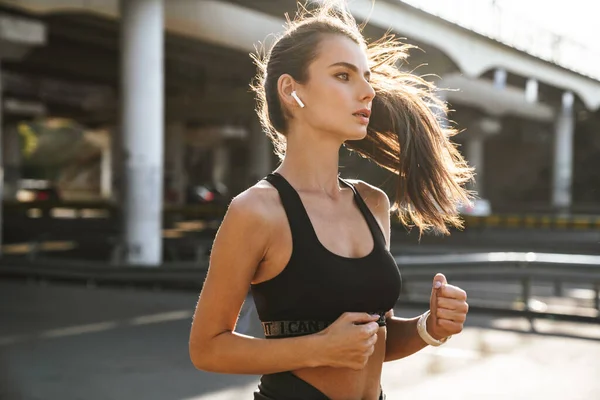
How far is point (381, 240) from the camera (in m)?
2.48

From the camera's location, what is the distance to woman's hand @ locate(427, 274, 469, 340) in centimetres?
237

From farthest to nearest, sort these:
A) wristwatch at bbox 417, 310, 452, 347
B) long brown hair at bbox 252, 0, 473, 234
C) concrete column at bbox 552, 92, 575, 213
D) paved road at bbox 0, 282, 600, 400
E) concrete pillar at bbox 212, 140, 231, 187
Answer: concrete pillar at bbox 212, 140, 231, 187, concrete column at bbox 552, 92, 575, 213, paved road at bbox 0, 282, 600, 400, long brown hair at bbox 252, 0, 473, 234, wristwatch at bbox 417, 310, 452, 347

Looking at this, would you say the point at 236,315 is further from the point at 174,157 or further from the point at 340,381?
the point at 174,157

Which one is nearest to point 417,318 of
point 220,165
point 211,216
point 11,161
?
point 211,216

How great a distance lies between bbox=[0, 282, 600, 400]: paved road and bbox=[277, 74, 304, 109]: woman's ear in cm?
549

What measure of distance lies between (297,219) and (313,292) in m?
0.20

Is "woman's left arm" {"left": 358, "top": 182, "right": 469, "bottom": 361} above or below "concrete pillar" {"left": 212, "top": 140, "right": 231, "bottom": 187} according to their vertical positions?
below

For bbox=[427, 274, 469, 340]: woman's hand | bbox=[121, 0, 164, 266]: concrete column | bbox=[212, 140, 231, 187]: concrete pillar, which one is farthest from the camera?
bbox=[212, 140, 231, 187]: concrete pillar

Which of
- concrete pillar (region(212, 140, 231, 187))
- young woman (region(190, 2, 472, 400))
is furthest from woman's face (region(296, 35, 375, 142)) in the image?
concrete pillar (region(212, 140, 231, 187))

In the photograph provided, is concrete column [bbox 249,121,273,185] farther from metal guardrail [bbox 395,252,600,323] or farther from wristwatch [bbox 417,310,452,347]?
wristwatch [bbox 417,310,452,347]

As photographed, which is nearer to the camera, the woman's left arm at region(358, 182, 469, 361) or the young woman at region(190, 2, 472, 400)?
the young woman at region(190, 2, 472, 400)

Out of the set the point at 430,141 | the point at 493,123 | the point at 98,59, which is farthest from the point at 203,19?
the point at 493,123

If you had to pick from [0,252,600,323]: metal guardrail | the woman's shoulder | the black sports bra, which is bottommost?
[0,252,600,323]: metal guardrail

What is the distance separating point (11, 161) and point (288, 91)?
63.1 m
